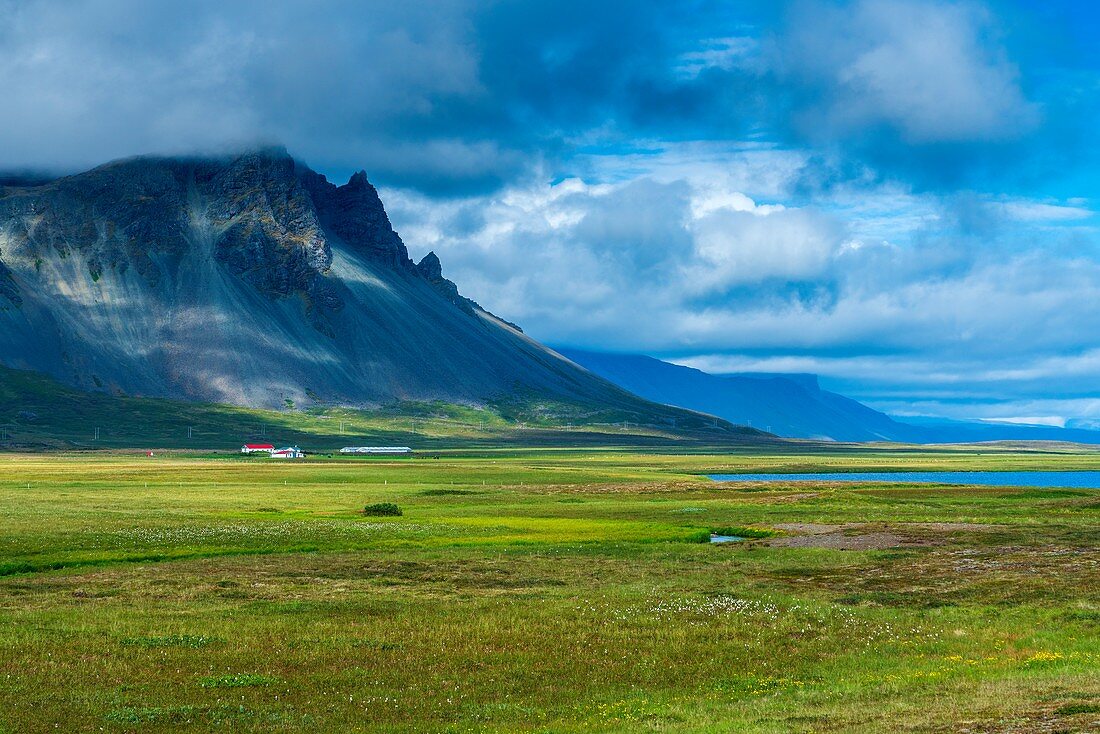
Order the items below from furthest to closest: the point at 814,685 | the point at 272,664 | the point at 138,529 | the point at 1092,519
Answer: the point at 1092,519, the point at 138,529, the point at 272,664, the point at 814,685

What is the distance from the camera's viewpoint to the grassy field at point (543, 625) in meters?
27.3

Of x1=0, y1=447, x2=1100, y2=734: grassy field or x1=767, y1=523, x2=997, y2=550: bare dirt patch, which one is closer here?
x1=0, y1=447, x2=1100, y2=734: grassy field

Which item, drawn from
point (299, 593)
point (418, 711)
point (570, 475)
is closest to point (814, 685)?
point (418, 711)

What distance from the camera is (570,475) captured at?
17350 cm

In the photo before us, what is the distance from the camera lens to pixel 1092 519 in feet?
281

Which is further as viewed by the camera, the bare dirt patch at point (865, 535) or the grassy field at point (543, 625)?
the bare dirt patch at point (865, 535)

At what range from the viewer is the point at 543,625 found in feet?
130

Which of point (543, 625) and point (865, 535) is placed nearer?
point (543, 625)

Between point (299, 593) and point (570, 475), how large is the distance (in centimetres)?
12756

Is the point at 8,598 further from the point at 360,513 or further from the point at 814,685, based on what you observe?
the point at 360,513

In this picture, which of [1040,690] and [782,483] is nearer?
[1040,690]

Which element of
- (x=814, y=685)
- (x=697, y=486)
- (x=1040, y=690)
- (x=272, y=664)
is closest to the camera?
(x=1040, y=690)

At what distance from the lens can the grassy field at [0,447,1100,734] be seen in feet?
89.6

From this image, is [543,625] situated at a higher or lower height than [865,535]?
lower
